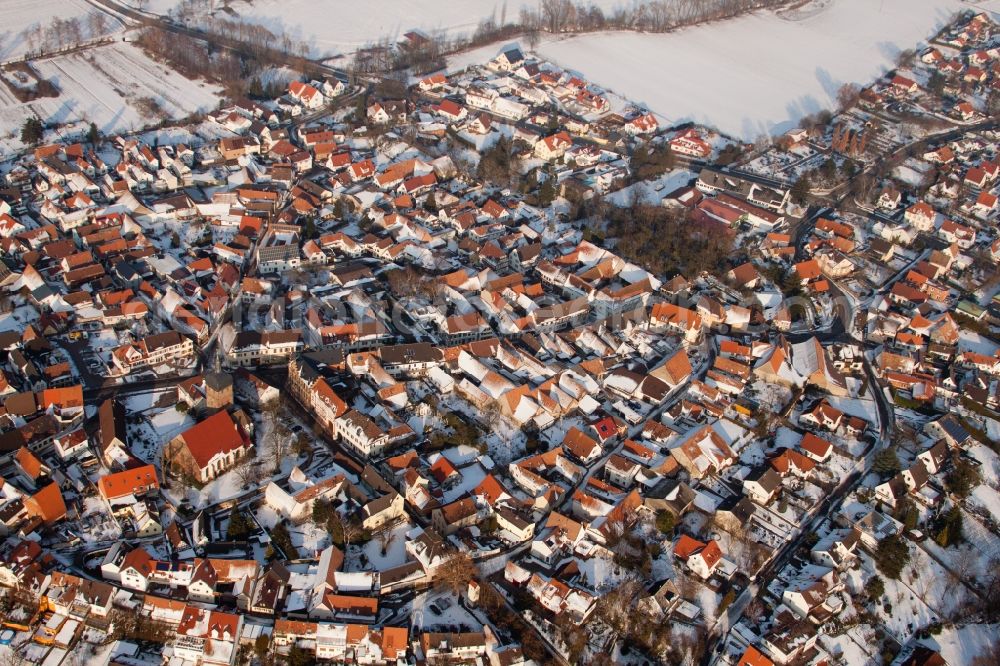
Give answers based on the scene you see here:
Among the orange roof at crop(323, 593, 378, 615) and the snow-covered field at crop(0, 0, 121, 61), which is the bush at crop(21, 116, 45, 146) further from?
the orange roof at crop(323, 593, 378, 615)

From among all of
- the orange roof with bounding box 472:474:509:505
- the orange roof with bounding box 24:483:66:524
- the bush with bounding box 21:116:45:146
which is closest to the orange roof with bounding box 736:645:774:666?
the orange roof with bounding box 472:474:509:505

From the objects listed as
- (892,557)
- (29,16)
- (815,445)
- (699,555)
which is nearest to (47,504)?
(699,555)

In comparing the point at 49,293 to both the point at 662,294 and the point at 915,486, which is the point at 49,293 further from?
the point at 915,486

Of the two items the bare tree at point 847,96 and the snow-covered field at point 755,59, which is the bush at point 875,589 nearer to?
the snow-covered field at point 755,59

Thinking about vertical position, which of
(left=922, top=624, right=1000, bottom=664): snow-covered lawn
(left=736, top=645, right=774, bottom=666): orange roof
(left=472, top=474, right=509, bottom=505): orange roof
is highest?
(left=472, top=474, right=509, bottom=505): orange roof

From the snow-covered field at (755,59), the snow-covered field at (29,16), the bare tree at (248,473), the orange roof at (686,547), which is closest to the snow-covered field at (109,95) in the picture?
the snow-covered field at (29,16)

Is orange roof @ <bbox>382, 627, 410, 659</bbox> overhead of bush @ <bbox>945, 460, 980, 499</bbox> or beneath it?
overhead

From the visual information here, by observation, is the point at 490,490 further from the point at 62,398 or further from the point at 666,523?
the point at 62,398
